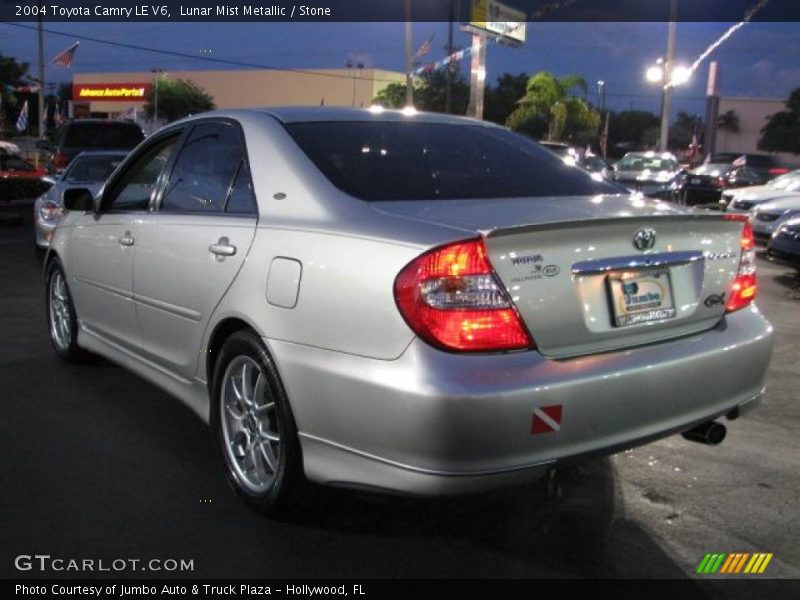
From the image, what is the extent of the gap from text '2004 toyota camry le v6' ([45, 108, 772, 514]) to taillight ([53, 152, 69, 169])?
11828mm

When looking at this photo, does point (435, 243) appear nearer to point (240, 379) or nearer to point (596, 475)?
point (240, 379)

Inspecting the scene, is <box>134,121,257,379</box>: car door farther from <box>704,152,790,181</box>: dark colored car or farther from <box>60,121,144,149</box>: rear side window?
<box>704,152,790,181</box>: dark colored car

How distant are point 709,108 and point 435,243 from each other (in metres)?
44.7

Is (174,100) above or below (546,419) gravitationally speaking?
above

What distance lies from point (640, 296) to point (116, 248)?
284 centimetres

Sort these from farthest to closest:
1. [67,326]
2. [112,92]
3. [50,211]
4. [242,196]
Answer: [112,92], [50,211], [67,326], [242,196]

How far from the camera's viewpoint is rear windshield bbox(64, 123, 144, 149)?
51.4 ft

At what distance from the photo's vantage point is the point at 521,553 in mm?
3141

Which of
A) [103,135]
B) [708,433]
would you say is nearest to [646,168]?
[103,135]

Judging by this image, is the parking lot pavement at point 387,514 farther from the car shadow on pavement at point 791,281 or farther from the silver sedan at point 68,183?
the silver sedan at point 68,183

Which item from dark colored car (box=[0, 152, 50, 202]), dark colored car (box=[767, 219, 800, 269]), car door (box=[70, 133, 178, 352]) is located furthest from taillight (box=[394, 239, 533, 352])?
dark colored car (box=[0, 152, 50, 202])

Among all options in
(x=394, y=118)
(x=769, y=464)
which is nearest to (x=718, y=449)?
(x=769, y=464)

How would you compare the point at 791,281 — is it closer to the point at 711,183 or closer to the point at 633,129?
the point at 711,183

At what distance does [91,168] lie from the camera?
10688 millimetres
